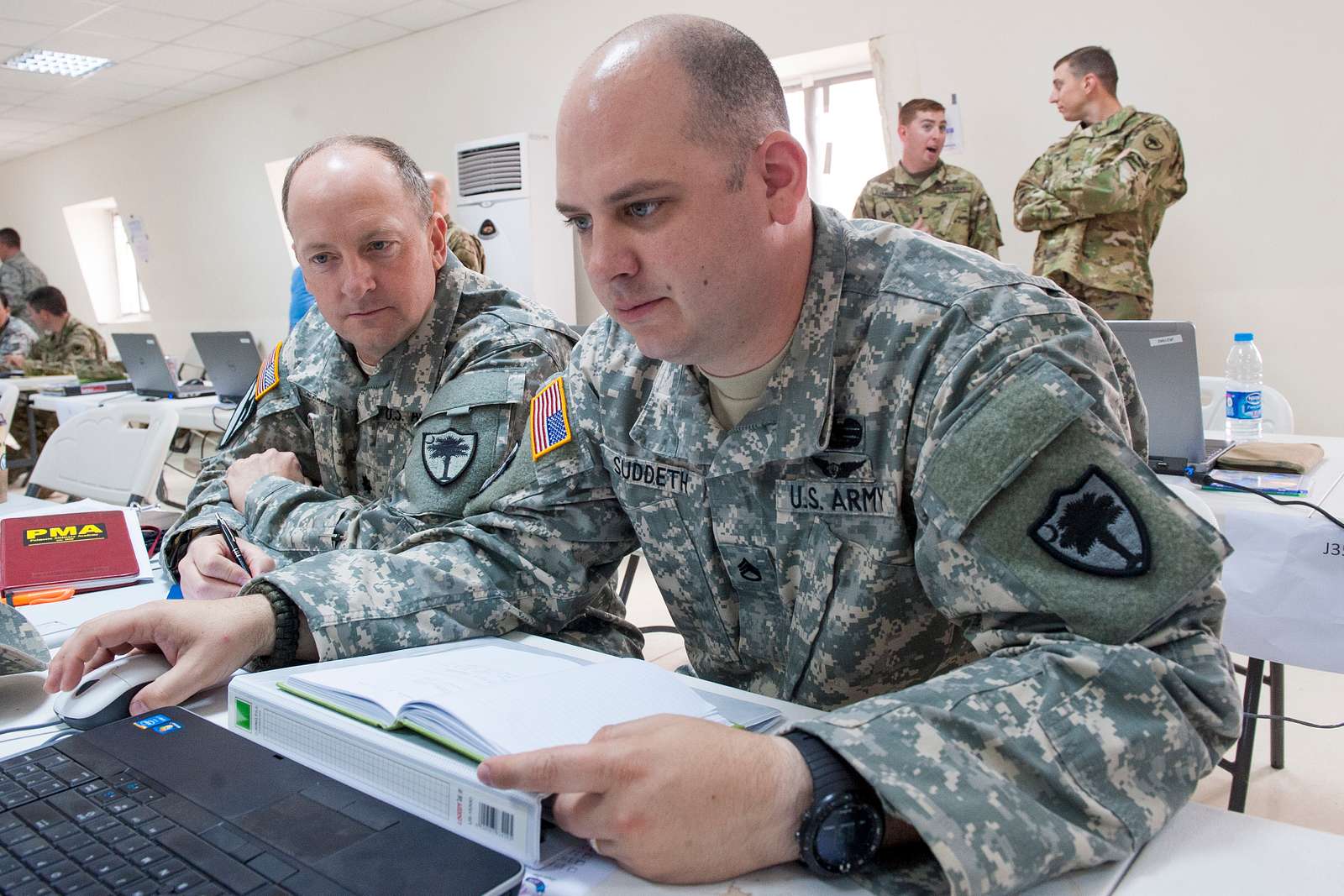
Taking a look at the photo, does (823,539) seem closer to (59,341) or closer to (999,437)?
(999,437)

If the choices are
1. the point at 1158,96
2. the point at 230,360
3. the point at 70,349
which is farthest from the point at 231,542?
the point at 70,349

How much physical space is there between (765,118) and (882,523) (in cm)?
38

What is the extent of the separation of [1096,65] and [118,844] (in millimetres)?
3919

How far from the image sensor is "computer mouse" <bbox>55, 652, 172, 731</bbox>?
0.81 metres

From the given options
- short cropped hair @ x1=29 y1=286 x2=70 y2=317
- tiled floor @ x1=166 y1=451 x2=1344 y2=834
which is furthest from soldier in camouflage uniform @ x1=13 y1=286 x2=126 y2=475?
tiled floor @ x1=166 y1=451 x2=1344 y2=834

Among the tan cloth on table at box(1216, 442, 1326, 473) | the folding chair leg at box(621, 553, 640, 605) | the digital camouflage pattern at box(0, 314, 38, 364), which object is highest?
the digital camouflage pattern at box(0, 314, 38, 364)

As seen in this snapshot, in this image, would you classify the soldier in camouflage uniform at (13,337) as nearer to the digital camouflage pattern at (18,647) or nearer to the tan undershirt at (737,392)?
the digital camouflage pattern at (18,647)

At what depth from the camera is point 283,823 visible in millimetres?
613

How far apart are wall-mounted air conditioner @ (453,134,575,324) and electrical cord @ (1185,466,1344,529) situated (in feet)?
12.9

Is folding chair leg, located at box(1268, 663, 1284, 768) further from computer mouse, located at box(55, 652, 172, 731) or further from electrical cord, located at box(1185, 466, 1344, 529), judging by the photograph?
computer mouse, located at box(55, 652, 172, 731)

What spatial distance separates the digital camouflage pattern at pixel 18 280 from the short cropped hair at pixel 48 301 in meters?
1.89

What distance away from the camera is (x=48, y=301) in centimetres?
592

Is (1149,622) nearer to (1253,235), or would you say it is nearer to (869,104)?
(1253,235)

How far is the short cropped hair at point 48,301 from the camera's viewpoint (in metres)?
5.87
